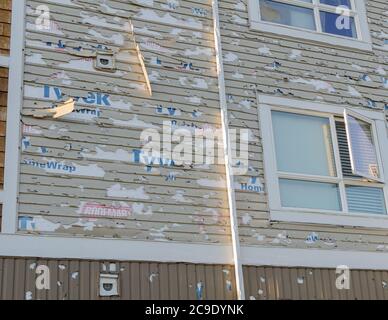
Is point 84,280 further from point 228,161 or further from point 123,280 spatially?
point 228,161

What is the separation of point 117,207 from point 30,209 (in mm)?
990

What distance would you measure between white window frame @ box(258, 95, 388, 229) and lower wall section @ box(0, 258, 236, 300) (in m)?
1.20

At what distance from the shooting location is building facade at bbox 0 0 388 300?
292 inches

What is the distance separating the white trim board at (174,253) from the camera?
23.4 ft

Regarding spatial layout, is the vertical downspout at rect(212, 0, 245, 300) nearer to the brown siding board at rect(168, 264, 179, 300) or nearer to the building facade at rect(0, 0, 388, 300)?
the building facade at rect(0, 0, 388, 300)

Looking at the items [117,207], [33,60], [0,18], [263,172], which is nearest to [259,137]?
[263,172]

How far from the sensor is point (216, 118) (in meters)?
8.70

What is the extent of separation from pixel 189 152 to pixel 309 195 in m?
1.77

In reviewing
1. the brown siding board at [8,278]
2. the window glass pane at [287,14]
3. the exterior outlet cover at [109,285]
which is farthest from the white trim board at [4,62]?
A: the window glass pane at [287,14]

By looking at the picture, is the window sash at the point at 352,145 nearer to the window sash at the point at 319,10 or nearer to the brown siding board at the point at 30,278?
the window sash at the point at 319,10

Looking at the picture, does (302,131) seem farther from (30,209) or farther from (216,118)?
(30,209)

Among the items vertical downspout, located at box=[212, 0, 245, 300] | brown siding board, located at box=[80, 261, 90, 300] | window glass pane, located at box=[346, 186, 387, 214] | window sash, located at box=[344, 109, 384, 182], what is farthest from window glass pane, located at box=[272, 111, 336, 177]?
brown siding board, located at box=[80, 261, 90, 300]
